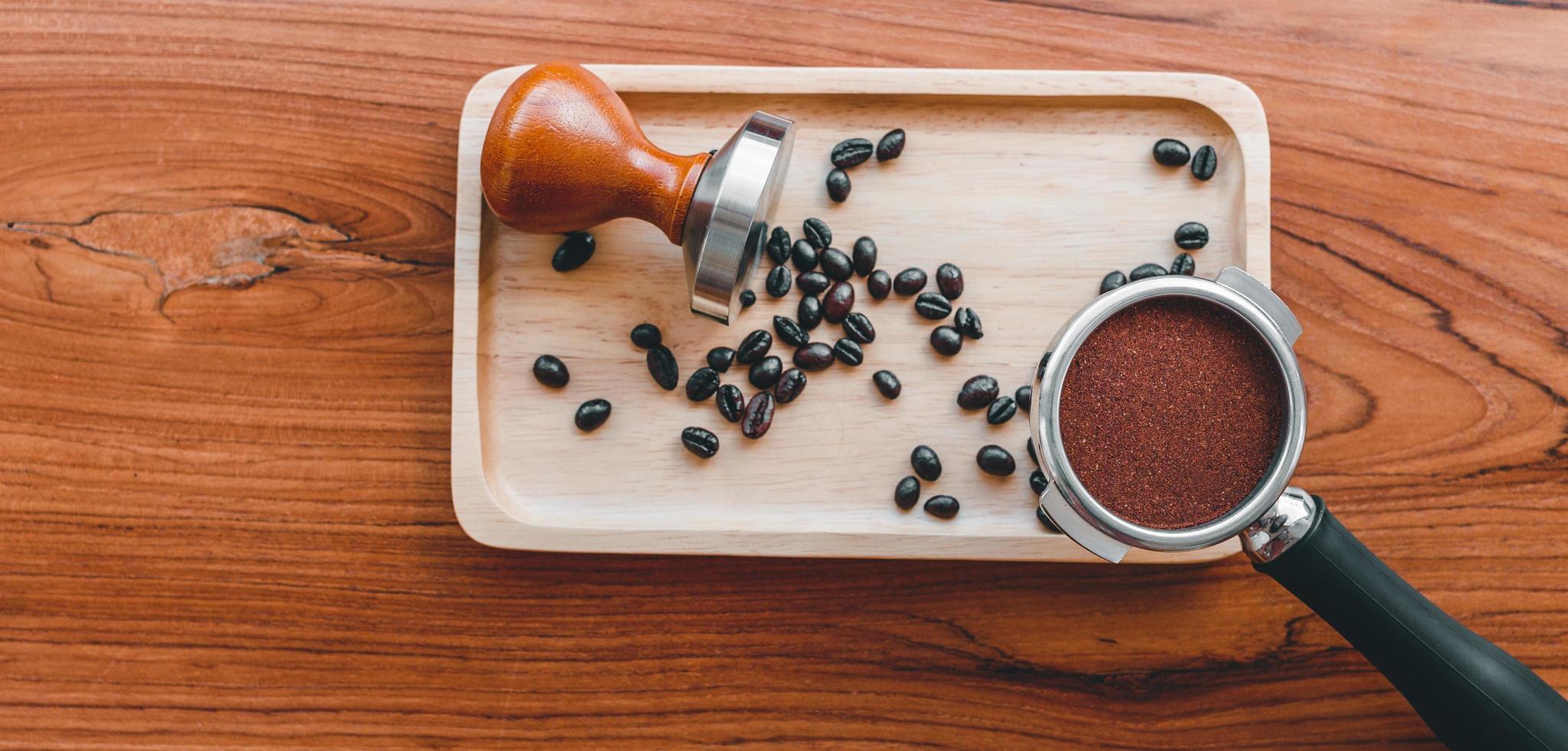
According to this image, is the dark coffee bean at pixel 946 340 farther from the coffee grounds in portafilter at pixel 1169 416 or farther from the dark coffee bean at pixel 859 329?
the coffee grounds in portafilter at pixel 1169 416

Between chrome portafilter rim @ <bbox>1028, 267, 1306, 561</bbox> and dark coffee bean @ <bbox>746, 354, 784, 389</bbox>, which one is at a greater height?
chrome portafilter rim @ <bbox>1028, 267, 1306, 561</bbox>

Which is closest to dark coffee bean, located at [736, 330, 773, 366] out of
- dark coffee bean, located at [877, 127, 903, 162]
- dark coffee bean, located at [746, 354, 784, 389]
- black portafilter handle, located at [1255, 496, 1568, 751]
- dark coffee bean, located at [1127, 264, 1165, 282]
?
dark coffee bean, located at [746, 354, 784, 389]

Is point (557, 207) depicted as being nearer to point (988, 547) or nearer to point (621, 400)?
point (621, 400)

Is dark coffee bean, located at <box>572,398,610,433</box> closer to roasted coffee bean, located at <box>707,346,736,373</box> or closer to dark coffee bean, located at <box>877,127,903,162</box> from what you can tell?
roasted coffee bean, located at <box>707,346,736,373</box>

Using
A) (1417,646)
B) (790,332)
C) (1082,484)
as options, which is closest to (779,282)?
(790,332)

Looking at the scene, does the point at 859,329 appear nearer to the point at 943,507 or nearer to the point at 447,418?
the point at 943,507

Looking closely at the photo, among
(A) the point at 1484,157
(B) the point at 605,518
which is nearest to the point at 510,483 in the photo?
(B) the point at 605,518

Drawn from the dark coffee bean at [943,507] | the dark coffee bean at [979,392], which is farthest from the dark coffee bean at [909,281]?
the dark coffee bean at [943,507]
